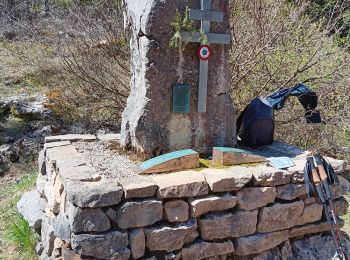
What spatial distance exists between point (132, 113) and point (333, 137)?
12.1ft

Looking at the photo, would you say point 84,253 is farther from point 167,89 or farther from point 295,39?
point 295,39

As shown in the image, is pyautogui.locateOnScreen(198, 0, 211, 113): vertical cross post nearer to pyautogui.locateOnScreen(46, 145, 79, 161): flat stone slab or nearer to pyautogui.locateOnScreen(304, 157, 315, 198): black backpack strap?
pyautogui.locateOnScreen(304, 157, 315, 198): black backpack strap

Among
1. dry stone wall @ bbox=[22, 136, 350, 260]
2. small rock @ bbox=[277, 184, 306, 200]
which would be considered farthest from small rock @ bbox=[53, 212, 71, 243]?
small rock @ bbox=[277, 184, 306, 200]

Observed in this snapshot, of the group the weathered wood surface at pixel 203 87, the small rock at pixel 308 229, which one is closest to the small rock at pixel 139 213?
the weathered wood surface at pixel 203 87

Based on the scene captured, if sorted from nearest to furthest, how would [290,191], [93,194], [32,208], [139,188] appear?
[93,194]
[139,188]
[290,191]
[32,208]

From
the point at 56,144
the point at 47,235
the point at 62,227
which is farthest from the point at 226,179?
the point at 56,144

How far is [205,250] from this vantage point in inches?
118

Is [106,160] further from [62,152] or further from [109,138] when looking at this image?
[109,138]

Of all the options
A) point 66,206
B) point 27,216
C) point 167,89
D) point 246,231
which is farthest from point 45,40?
point 246,231

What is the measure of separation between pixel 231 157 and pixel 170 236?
0.87 metres

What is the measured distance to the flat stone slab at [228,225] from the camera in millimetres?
2984

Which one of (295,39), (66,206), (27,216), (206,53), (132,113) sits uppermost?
(295,39)

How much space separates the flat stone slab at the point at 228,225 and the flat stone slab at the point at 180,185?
22 centimetres

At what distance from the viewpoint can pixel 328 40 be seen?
6.08 m
